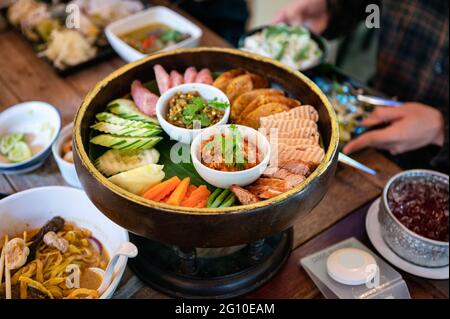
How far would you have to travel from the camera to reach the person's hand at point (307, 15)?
2523 millimetres

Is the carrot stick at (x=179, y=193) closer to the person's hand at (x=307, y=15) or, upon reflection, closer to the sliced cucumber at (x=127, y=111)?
the sliced cucumber at (x=127, y=111)

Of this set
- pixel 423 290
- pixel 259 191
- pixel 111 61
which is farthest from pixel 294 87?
pixel 111 61

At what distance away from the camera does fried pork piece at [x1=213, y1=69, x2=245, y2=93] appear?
138 centimetres

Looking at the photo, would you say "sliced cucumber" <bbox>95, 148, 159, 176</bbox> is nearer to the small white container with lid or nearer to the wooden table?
the wooden table

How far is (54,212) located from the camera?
A: 1.36m

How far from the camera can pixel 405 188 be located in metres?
1.50

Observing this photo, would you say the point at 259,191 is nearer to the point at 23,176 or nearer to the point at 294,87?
the point at 294,87

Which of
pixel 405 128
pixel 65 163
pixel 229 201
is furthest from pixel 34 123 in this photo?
pixel 405 128

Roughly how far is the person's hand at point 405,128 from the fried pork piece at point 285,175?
0.76m

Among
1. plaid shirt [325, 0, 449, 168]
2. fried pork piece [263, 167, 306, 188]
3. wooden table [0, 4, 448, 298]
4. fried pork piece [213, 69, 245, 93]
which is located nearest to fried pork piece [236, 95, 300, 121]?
fried pork piece [213, 69, 245, 93]

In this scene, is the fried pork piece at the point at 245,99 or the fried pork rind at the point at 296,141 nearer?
the fried pork rind at the point at 296,141

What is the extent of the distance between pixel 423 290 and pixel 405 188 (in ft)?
1.08

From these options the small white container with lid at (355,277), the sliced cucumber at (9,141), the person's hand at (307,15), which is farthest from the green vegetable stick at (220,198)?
the person's hand at (307,15)

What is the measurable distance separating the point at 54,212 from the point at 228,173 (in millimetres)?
612
